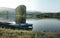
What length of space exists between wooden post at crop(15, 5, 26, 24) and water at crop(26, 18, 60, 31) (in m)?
0.15

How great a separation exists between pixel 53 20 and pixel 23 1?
19.4 inches

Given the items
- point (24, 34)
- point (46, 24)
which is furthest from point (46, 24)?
point (24, 34)

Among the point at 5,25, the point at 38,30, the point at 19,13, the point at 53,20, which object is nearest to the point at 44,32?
the point at 38,30

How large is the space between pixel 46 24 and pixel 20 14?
1.27 ft

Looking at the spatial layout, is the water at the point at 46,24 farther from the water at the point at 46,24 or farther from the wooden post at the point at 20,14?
the wooden post at the point at 20,14

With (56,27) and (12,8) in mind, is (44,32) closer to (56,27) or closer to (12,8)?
(56,27)

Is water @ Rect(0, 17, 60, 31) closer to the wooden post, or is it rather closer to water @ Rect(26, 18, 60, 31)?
water @ Rect(26, 18, 60, 31)

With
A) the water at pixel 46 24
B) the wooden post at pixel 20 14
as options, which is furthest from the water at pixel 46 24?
the wooden post at pixel 20 14

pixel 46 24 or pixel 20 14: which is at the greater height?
pixel 20 14

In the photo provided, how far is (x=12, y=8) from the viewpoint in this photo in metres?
1.69

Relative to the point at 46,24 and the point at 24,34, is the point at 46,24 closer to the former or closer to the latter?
the point at 46,24

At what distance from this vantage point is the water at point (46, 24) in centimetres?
161

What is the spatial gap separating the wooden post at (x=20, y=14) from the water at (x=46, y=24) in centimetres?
15

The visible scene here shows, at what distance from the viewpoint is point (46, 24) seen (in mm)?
1625
